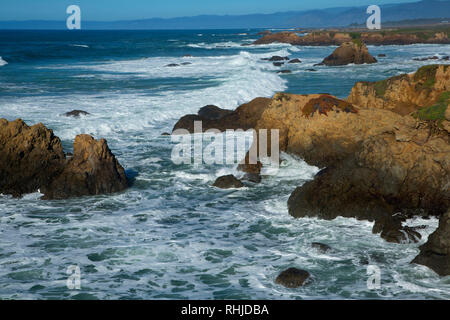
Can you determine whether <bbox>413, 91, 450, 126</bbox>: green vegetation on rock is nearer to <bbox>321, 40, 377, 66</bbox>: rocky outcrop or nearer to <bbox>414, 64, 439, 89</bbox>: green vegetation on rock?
<bbox>414, 64, 439, 89</bbox>: green vegetation on rock

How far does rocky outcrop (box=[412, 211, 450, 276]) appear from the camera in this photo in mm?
9188

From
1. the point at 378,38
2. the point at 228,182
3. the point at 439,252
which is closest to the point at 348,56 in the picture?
the point at 228,182

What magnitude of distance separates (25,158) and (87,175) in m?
1.79

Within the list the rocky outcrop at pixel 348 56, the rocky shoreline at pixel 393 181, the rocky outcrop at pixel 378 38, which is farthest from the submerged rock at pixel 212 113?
the rocky outcrop at pixel 378 38

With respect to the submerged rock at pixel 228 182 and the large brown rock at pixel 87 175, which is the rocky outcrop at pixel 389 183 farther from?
the large brown rock at pixel 87 175

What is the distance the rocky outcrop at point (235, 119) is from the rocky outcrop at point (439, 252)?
39.4ft

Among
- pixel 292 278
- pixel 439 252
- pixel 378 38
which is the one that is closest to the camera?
pixel 292 278

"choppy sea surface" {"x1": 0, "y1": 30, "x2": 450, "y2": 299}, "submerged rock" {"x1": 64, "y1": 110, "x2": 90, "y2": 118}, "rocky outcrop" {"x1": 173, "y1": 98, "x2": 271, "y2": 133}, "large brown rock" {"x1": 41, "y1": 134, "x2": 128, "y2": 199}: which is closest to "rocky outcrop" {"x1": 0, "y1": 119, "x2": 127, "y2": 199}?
"large brown rock" {"x1": 41, "y1": 134, "x2": 128, "y2": 199}

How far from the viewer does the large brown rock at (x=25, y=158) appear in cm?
1430

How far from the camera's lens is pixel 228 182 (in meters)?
14.7

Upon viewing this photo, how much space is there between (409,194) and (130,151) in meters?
10.2

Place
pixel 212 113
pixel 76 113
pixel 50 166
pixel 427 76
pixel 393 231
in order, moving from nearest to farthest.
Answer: pixel 393 231 → pixel 50 166 → pixel 427 76 → pixel 212 113 → pixel 76 113

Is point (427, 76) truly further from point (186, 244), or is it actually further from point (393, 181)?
point (186, 244)
